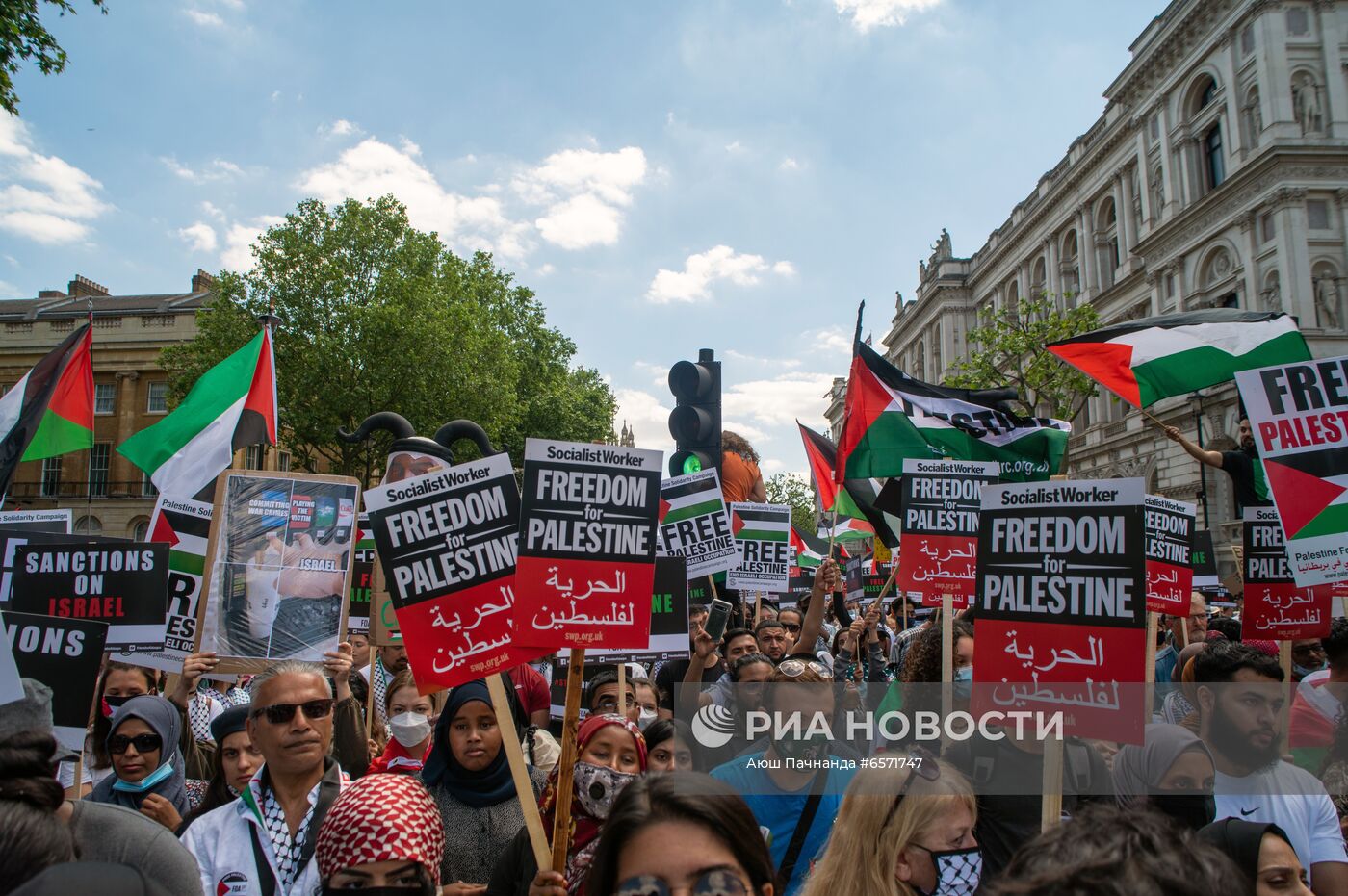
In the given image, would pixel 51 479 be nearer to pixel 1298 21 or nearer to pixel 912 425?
pixel 912 425

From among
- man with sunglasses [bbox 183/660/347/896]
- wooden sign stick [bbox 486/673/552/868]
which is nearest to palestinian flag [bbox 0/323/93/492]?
man with sunglasses [bbox 183/660/347/896]

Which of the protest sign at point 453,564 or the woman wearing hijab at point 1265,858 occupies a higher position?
the protest sign at point 453,564

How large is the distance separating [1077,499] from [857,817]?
189 centimetres

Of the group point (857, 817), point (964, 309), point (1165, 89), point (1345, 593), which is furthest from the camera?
point (964, 309)

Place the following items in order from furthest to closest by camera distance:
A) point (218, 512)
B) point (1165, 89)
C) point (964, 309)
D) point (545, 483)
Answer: point (964, 309)
point (1165, 89)
point (218, 512)
point (545, 483)

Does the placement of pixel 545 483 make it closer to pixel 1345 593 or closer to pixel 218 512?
pixel 218 512

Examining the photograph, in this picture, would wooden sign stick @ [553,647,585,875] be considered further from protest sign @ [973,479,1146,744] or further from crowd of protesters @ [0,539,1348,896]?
protest sign @ [973,479,1146,744]

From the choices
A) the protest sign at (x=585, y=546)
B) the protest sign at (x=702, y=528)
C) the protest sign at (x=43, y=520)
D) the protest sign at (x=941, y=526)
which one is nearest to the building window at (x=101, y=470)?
the protest sign at (x=43, y=520)

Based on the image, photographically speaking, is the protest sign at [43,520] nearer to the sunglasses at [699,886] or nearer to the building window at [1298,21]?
the sunglasses at [699,886]

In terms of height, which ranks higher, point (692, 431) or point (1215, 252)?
point (1215, 252)

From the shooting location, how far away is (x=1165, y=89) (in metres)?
37.5

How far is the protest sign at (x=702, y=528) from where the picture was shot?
27.9ft

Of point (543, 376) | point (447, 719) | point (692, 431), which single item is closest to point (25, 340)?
point (543, 376)

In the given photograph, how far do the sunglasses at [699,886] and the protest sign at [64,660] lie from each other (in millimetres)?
2792
